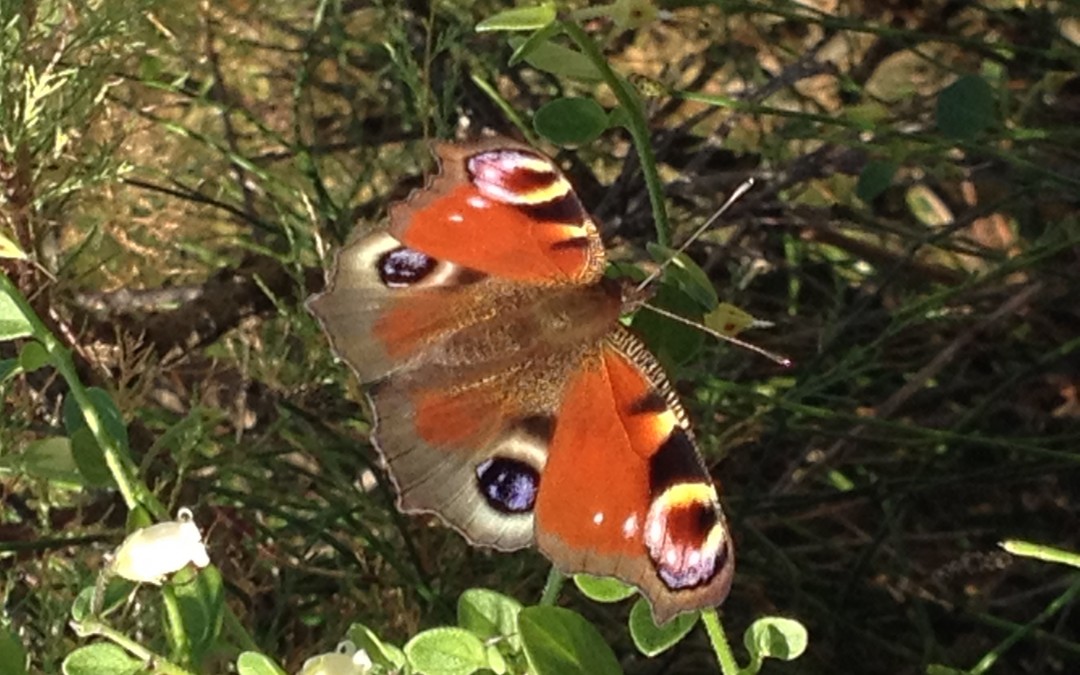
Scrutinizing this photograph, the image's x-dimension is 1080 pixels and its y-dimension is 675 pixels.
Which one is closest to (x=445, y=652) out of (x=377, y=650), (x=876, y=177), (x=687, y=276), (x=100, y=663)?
(x=377, y=650)

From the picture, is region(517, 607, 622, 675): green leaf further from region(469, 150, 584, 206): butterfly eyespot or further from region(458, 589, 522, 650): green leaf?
region(469, 150, 584, 206): butterfly eyespot

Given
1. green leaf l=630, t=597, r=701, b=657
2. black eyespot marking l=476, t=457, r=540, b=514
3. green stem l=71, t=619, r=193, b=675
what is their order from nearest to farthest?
green stem l=71, t=619, r=193, b=675
green leaf l=630, t=597, r=701, b=657
black eyespot marking l=476, t=457, r=540, b=514

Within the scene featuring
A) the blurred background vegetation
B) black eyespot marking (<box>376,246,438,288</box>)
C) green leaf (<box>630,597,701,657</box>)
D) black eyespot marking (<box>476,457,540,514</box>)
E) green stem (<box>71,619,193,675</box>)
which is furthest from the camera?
the blurred background vegetation

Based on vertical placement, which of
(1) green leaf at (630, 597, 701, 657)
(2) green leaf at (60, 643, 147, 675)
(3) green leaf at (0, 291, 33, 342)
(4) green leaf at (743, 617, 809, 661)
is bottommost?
(1) green leaf at (630, 597, 701, 657)

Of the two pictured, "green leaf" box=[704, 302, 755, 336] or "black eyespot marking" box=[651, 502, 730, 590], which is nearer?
"black eyespot marking" box=[651, 502, 730, 590]

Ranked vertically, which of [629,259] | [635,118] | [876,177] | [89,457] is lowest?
[629,259]

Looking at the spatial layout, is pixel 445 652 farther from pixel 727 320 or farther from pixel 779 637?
pixel 727 320

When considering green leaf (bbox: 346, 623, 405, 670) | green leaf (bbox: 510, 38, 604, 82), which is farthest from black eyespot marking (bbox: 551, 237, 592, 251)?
green leaf (bbox: 346, 623, 405, 670)
